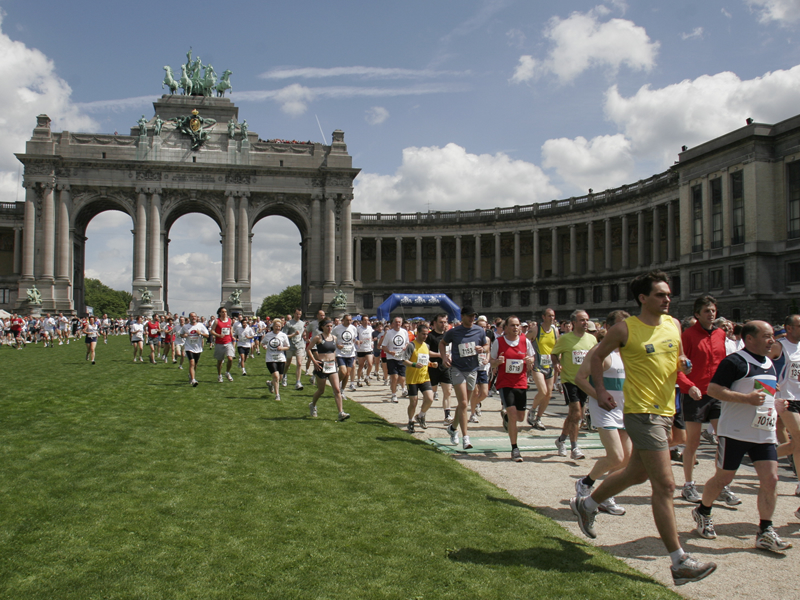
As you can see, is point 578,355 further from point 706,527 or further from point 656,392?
point 656,392


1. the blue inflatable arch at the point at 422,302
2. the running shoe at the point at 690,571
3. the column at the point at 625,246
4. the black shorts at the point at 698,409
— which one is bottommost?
the running shoe at the point at 690,571

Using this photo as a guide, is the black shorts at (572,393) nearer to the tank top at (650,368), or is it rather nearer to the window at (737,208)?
the tank top at (650,368)

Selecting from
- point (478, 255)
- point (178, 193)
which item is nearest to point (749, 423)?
point (178, 193)

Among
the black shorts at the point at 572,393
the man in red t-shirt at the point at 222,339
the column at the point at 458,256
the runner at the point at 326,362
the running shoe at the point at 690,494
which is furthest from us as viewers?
the column at the point at 458,256

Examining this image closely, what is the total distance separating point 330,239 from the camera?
64000mm

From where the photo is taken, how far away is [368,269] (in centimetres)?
7994

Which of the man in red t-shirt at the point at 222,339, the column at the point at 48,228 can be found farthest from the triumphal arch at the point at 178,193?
the man in red t-shirt at the point at 222,339

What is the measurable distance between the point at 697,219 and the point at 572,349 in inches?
1814

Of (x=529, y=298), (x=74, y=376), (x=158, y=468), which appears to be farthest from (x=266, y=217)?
(x=158, y=468)

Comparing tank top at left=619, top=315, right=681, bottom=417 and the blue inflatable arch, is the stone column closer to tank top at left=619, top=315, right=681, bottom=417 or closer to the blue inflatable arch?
the blue inflatable arch

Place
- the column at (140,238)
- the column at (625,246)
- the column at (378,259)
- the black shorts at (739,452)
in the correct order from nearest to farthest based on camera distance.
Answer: the black shorts at (739,452) < the column at (625,246) < the column at (140,238) < the column at (378,259)

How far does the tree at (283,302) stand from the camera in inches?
5984

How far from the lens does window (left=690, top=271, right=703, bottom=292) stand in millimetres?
49406

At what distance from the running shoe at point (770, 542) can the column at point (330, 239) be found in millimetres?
58748
